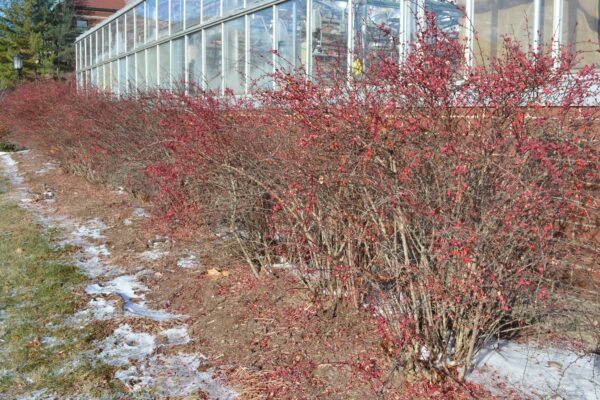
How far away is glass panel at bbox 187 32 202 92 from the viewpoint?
1409 centimetres

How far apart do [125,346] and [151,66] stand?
1441 cm

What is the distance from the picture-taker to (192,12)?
47.9ft

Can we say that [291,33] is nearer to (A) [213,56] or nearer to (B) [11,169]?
(A) [213,56]

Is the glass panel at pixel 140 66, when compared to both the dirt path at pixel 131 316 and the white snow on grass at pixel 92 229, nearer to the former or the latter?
the dirt path at pixel 131 316

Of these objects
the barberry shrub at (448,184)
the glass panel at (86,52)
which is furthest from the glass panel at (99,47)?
the barberry shrub at (448,184)

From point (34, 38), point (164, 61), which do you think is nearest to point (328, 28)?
point (164, 61)

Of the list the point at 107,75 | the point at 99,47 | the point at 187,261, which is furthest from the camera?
the point at 99,47

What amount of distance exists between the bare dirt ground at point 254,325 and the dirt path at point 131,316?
1.6 inches

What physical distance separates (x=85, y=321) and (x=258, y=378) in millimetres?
1837

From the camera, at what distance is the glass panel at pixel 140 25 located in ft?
61.3

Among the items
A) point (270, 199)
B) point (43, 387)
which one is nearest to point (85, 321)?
point (43, 387)

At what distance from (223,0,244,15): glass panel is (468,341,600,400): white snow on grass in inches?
372

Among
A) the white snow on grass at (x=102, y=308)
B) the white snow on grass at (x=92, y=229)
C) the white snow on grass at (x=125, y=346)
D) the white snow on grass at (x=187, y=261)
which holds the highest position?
the white snow on grass at (x=92, y=229)

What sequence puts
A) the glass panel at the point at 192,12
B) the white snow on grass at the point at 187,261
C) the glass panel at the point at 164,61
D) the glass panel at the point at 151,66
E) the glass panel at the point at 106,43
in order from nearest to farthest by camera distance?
the white snow on grass at the point at 187,261 → the glass panel at the point at 192,12 → the glass panel at the point at 164,61 → the glass panel at the point at 151,66 → the glass panel at the point at 106,43
